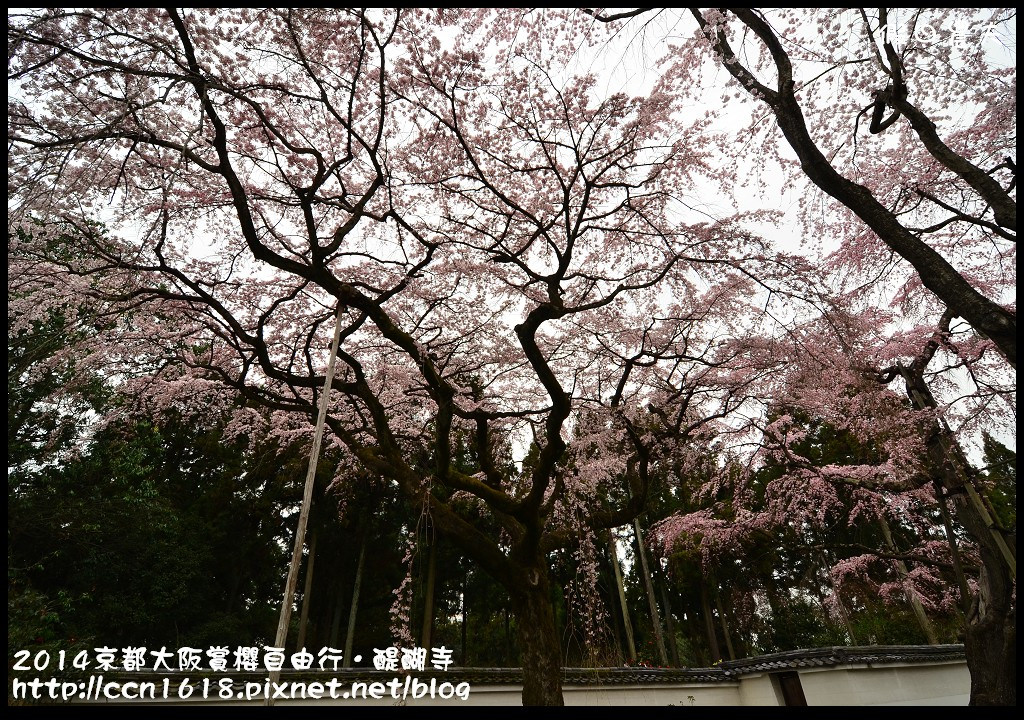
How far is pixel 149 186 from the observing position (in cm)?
595

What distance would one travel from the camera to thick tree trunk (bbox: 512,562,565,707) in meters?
5.41

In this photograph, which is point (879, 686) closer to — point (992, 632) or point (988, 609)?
point (992, 632)

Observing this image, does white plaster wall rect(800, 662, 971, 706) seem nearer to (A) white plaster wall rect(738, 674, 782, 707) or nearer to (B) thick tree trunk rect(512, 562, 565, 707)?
(A) white plaster wall rect(738, 674, 782, 707)

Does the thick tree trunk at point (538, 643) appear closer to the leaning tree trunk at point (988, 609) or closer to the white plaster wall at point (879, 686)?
the leaning tree trunk at point (988, 609)

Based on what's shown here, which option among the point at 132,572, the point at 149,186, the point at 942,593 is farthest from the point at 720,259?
the point at 132,572

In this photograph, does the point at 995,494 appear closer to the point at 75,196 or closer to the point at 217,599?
the point at 75,196

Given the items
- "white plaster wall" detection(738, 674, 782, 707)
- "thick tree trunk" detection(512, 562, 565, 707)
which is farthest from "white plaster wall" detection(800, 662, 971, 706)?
"thick tree trunk" detection(512, 562, 565, 707)

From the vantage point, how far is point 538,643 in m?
5.60

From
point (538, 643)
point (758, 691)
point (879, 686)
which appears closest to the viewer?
point (538, 643)

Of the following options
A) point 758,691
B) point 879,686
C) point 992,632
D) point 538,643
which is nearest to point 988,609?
point 992,632

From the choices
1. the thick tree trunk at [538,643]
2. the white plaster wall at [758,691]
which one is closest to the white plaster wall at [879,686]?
the white plaster wall at [758,691]
